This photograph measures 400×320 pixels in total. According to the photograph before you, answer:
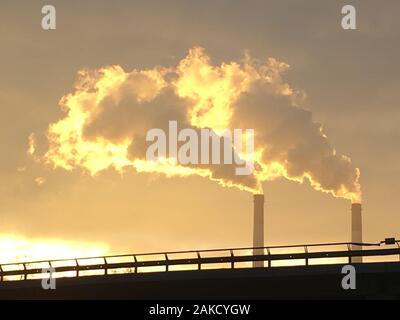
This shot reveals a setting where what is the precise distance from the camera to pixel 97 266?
43500 millimetres

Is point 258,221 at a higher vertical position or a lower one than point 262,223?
higher

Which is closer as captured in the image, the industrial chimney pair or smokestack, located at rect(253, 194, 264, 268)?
smokestack, located at rect(253, 194, 264, 268)

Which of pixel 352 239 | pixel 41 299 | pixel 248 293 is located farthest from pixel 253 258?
pixel 352 239

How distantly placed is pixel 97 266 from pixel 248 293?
8.05 meters

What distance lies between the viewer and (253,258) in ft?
131

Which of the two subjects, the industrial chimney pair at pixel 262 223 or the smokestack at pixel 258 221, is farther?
the industrial chimney pair at pixel 262 223

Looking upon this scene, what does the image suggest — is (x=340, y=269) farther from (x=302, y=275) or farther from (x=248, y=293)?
(x=248, y=293)
